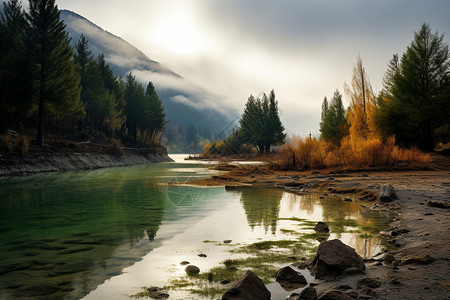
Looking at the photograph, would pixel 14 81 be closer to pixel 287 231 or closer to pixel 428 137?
pixel 287 231

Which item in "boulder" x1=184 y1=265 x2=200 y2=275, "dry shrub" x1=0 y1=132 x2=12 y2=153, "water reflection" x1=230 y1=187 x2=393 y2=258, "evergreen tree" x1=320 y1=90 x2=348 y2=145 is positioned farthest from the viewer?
"evergreen tree" x1=320 y1=90 x2=348 y2=145

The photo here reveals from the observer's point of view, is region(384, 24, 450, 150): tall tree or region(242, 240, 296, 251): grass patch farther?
region(384, 24, 450, 150): tall tree

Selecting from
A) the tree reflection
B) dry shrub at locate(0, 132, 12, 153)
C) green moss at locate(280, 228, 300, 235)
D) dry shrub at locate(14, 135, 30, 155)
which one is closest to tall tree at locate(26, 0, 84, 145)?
dry shrub at locate(14, 135, 30, 155)

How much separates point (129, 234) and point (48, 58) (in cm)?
3462

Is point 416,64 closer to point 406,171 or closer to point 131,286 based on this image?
point 406,171

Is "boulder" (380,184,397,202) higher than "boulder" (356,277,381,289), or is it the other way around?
"boulder" (380,184,397,202)

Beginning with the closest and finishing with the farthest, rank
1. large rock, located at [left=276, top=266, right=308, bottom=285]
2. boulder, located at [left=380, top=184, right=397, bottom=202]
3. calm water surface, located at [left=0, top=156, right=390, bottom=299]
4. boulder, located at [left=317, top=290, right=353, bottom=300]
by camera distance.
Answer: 1. boulder, located at [left=317, top=290, right=353, bottom=300]
2. large rock, located at [left=276, top=266, right=308, bottom=285]
3. calm water surface, located at [left=0, top=156, right=390, bottom=299]
4. boulder, located at [left=380, top=184, right=397, bottom=202]

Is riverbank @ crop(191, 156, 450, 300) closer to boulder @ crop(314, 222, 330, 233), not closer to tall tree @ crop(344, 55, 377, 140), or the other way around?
boulder @ crop(314, 222, 330, 233)

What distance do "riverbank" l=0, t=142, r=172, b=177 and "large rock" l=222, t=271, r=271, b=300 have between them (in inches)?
1059

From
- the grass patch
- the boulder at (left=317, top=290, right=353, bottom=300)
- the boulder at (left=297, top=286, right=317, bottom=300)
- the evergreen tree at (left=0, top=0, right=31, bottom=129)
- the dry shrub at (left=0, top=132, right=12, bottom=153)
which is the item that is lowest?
the grass patch

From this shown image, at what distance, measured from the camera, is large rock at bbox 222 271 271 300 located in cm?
395

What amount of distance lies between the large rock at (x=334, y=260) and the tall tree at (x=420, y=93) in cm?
3370

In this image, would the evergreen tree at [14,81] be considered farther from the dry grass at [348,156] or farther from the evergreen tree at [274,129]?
the evergreen tree at [274,129]

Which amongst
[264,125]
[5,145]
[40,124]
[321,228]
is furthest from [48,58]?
[264,125]
